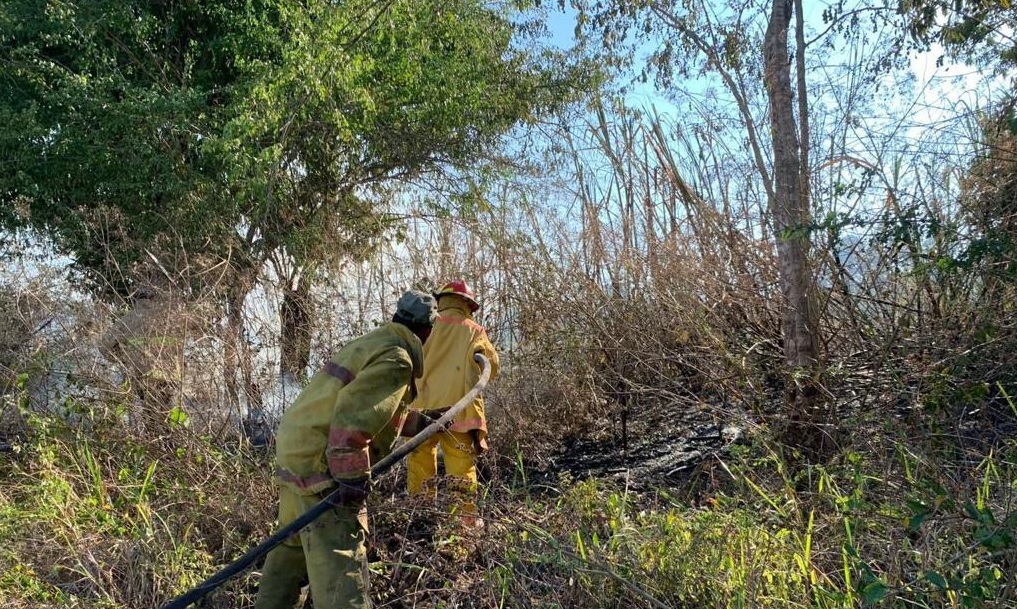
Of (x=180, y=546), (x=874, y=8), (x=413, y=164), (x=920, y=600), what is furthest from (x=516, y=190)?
(x=920, y=600)

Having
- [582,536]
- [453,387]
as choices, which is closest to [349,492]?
[582,536]

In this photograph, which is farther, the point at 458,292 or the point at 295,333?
the point at 295,333

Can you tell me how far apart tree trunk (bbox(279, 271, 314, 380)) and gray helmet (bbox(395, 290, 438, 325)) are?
2825 mm

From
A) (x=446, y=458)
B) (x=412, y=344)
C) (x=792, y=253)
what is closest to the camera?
(x=412, y=344)

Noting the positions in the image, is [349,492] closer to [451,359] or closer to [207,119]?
[451,359]

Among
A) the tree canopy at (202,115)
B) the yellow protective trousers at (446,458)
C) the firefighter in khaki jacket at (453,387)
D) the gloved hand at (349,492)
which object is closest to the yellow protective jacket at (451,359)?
the firefighter in khaki jacket at (453,387)

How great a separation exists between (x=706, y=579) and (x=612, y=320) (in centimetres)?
340

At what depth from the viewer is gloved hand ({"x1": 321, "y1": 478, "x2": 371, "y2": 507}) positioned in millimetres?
3172

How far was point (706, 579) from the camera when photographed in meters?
3.25

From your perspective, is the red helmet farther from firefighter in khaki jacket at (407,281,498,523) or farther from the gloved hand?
the gloved hand

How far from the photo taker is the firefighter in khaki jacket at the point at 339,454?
3.18 meters

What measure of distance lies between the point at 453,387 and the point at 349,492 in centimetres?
169

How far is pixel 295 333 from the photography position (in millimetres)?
6273

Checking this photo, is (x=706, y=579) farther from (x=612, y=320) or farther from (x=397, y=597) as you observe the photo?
(x=612, y=320)
